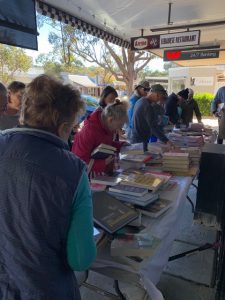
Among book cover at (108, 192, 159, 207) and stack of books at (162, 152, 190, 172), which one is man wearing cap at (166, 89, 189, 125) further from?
book cover at (108, 192, 159, 207)

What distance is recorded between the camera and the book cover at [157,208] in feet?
4.26

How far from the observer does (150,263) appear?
102 cm

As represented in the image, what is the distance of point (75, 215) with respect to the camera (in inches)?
29.5

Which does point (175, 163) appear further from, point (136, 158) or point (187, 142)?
point (187, 142)

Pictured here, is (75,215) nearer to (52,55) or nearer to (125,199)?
(125,199)

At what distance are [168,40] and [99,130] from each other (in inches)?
126

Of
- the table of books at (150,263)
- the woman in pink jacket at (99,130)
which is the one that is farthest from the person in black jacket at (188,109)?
the table of books at (150,263)

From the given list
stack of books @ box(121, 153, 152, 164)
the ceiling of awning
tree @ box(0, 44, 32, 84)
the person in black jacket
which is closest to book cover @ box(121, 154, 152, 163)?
stack of books @ box(121, 153, 152, 164)

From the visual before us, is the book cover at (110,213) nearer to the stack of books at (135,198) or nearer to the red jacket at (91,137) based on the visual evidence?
the stack of books at (135,198)

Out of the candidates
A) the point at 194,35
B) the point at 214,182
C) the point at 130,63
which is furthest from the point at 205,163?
the point at 130,63

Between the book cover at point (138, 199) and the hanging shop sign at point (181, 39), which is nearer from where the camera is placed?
the book cover at point (138, 199)

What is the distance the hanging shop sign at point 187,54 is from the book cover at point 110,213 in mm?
5106

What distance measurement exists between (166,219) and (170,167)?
0.83 metres

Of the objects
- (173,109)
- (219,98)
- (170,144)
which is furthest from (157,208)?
(219,98)
